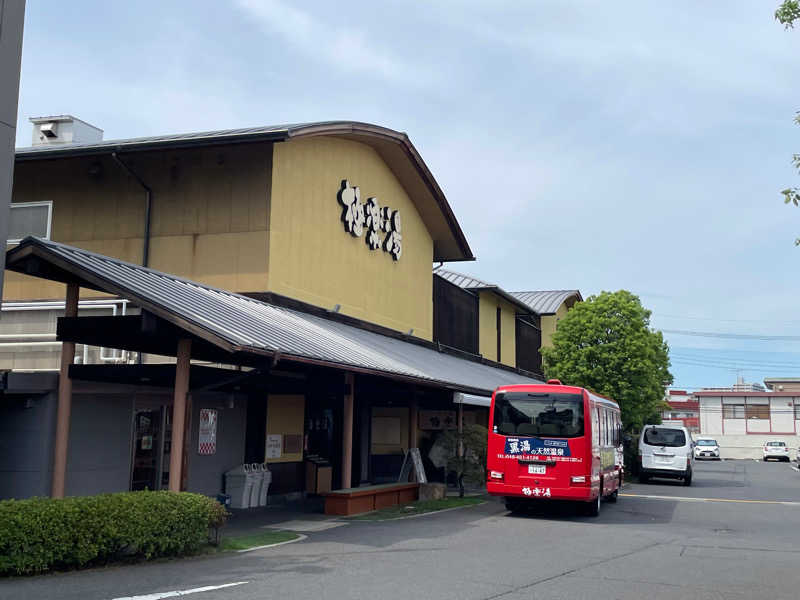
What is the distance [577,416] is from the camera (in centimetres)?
1788

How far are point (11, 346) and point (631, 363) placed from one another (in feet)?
77.4

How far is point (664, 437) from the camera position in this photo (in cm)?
3178

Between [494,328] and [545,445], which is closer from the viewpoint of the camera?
[545,445]

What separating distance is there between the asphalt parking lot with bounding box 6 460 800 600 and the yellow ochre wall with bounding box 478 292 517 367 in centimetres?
1865

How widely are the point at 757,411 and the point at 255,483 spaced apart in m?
69.2

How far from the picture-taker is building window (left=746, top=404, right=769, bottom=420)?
76.2 metres

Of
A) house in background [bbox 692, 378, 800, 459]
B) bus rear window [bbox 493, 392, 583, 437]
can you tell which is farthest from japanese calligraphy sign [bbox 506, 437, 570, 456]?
house in background [bbox 692, 378, 800, 459]

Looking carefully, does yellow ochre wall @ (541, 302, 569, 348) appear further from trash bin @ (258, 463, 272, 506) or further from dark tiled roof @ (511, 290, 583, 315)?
trash bin @ (258, 463, 272, 506)

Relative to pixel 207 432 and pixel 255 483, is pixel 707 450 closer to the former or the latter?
pixel 255 483

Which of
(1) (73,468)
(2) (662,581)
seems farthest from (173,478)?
(2) (662,581)

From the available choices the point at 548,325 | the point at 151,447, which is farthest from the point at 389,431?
the point at 548,325

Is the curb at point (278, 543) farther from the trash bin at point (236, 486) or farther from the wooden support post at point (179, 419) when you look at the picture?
the trash bin at point (236, 486)

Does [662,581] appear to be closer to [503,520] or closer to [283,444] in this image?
[503,520]

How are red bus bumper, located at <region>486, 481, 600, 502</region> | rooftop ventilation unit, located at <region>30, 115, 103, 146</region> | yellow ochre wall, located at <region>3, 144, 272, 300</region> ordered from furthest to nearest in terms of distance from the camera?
rooftop ventilation unit, located at <region>30, 115, 103, 146</region>, yellow ochre wall, located at <region>3, 144, 272, 300</region>, red bus bumper, located at <region>486, 481, 600, 502</region>
